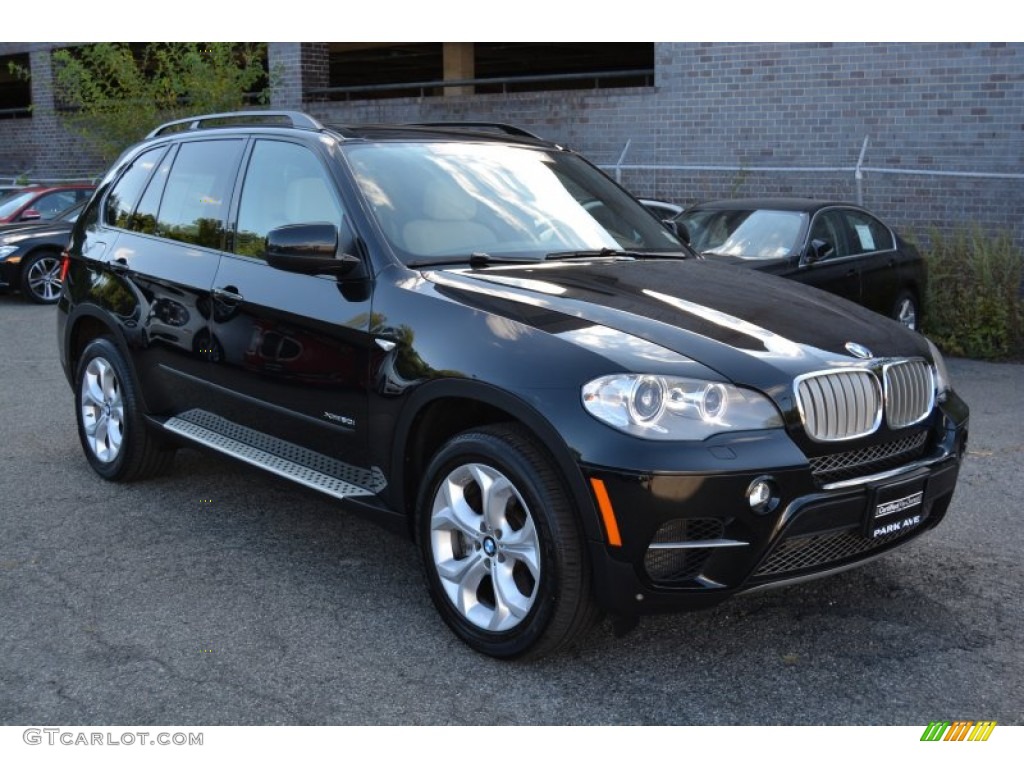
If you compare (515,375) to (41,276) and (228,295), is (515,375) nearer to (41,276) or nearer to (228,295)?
(228,295)

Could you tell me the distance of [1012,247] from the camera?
38.1 ft

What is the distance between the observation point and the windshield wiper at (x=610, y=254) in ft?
15.9

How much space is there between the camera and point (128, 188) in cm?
630

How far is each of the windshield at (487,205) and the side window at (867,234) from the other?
568 cm

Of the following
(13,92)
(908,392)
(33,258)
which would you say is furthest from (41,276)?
(13,92)

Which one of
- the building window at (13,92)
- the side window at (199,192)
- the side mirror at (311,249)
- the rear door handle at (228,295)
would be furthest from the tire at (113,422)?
the building window at (13,92)

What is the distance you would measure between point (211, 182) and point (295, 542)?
1721 mm

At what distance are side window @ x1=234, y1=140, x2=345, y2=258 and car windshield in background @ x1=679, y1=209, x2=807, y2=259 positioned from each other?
526 cm

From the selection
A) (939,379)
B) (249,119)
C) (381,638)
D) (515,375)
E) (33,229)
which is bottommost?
(381,638)

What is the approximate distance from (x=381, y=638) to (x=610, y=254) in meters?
1.87

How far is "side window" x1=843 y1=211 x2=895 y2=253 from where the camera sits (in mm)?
10688
